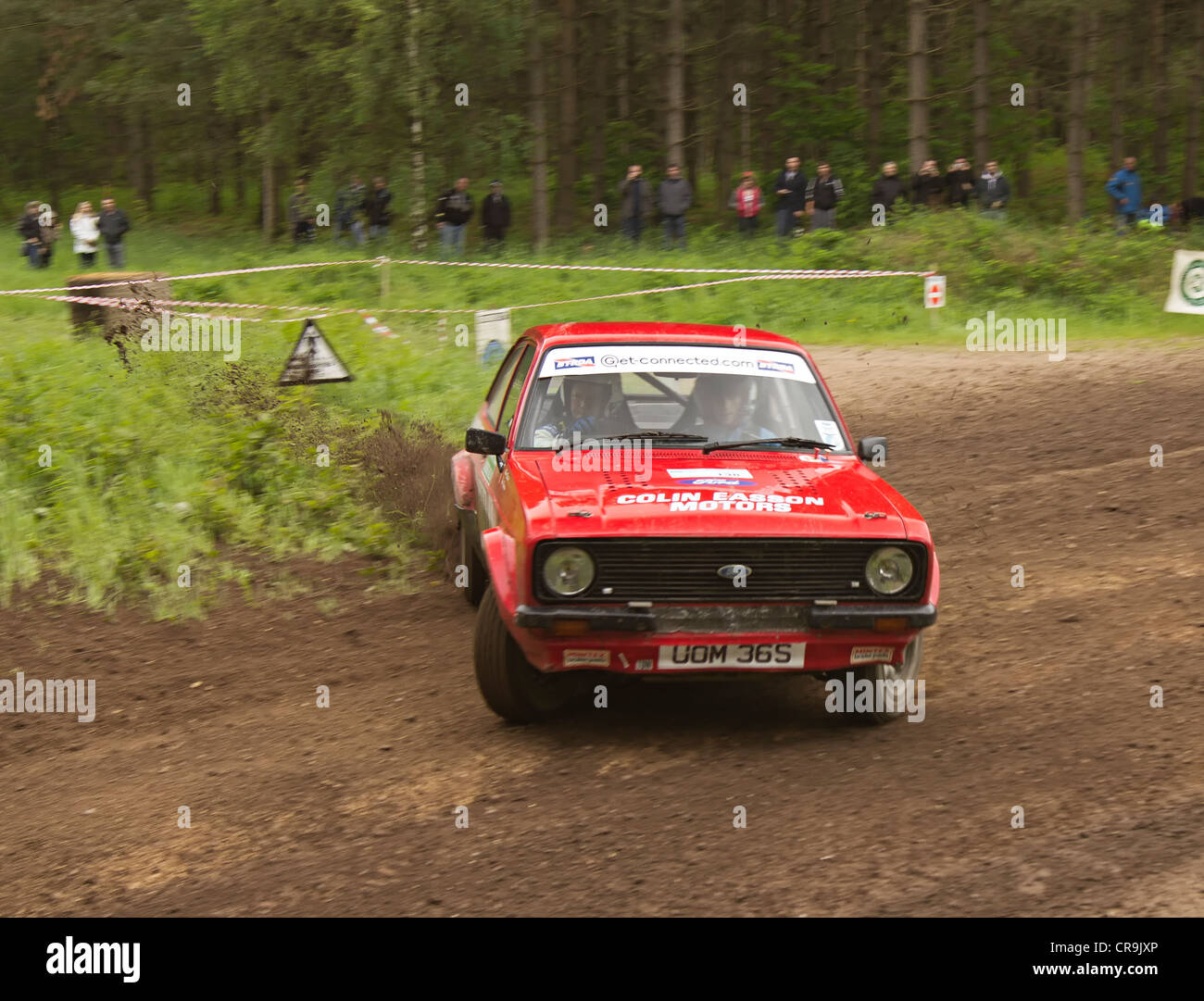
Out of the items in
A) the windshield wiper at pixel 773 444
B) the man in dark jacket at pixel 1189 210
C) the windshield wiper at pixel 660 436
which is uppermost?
the man in dark jacket at pixel 1189 210

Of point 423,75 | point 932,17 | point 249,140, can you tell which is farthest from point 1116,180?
point 249,140

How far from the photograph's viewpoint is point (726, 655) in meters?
5.36

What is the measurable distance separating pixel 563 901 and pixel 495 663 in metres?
1.65

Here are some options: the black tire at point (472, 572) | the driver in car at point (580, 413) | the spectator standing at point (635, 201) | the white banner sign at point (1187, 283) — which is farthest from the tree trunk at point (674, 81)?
the driver in car at point (580, 413)

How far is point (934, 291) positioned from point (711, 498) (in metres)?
14.3

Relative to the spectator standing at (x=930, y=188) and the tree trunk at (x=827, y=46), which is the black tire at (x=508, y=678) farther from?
the tree trunk at (x=827, y=46)

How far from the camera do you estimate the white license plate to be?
5336 mm

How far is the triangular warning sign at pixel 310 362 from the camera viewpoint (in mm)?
11914

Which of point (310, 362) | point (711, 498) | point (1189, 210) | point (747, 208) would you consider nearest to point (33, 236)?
point (747, 208)

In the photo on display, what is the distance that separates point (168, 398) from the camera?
38.0 ft

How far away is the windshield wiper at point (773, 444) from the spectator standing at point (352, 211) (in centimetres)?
2283

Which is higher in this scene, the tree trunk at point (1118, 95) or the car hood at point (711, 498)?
the tree trunk at point (1118, 95)

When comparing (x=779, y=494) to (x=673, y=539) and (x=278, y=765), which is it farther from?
(x=278, y=765)

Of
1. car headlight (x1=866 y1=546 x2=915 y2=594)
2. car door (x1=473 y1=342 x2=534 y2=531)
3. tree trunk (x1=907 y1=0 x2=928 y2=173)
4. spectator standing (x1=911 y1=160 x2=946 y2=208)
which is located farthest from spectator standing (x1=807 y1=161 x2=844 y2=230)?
car headlight (x1=866 y1=546 x2=915 y2=594)
